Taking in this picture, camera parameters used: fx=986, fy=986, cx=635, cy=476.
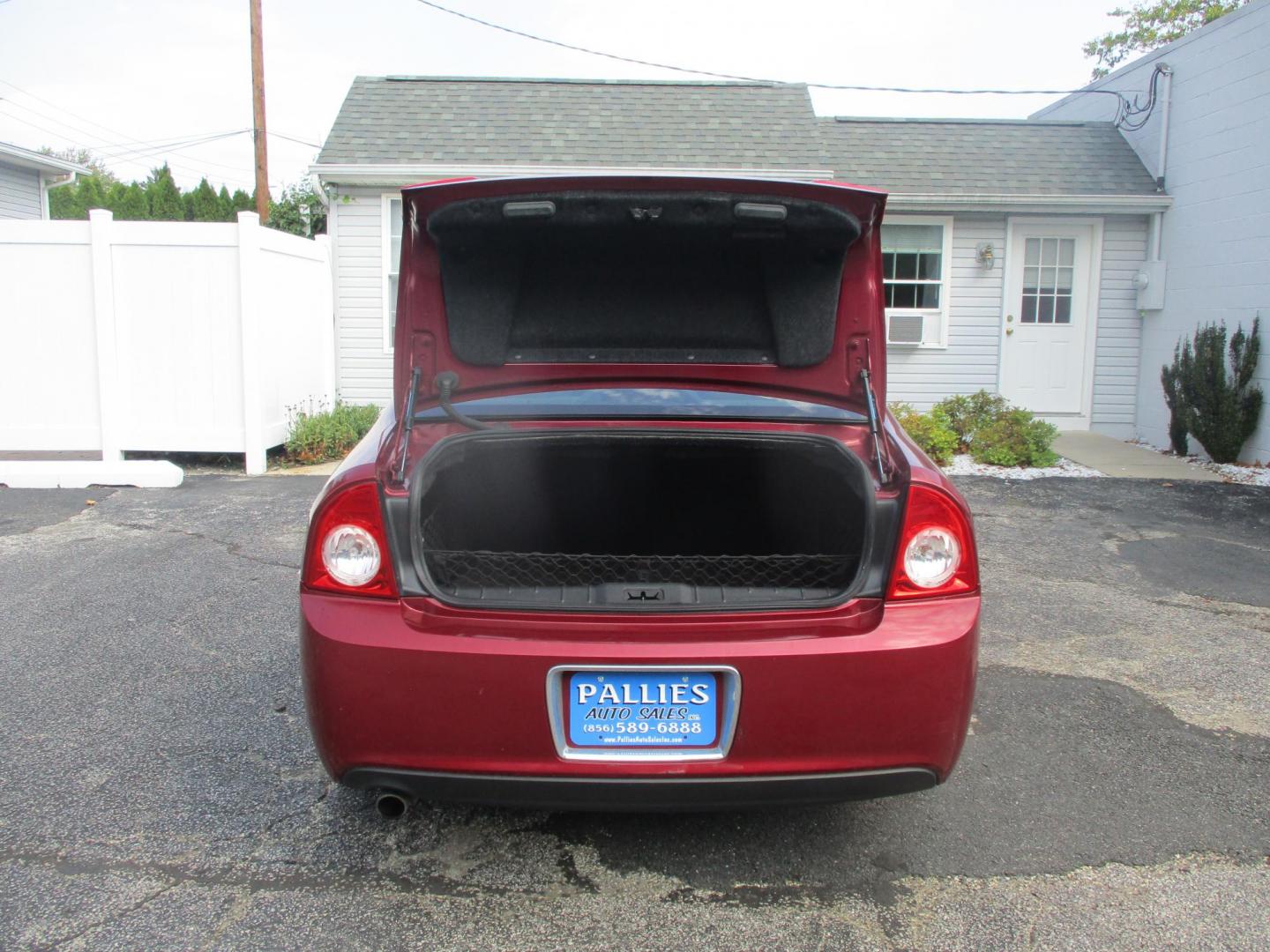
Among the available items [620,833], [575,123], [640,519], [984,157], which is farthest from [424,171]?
[620,833]

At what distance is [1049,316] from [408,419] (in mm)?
10390

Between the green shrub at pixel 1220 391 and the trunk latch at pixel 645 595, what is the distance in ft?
28.5

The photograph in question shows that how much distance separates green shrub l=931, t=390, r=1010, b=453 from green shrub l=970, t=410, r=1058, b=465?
165 millimetres

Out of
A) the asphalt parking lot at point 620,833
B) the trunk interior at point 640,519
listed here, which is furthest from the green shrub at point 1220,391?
the trunk interior at point 640,519

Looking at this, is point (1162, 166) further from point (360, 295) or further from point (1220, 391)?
point (360, 295)

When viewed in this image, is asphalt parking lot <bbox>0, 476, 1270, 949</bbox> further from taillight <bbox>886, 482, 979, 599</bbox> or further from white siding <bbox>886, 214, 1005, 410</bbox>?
white siding <bbox>886, 214, 1005, 410</bbox>

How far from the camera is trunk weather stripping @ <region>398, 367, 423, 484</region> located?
233cm

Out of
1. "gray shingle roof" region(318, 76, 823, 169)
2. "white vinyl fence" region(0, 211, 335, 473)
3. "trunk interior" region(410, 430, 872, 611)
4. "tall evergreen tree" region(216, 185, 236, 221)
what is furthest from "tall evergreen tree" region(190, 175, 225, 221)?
"trunk interior" region(410, 430, 872, 611)

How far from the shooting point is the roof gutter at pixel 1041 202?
34.8ft

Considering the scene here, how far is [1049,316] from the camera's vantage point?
1126cm

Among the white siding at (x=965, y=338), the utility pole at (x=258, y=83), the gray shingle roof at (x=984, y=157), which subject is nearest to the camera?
the gray shingle roof at (x=984, y=157)

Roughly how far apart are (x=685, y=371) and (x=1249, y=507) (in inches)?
255

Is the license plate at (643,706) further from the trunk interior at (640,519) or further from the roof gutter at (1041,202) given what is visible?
the roof gutter at (1041,202)

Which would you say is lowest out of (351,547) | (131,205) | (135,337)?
(351,547)
